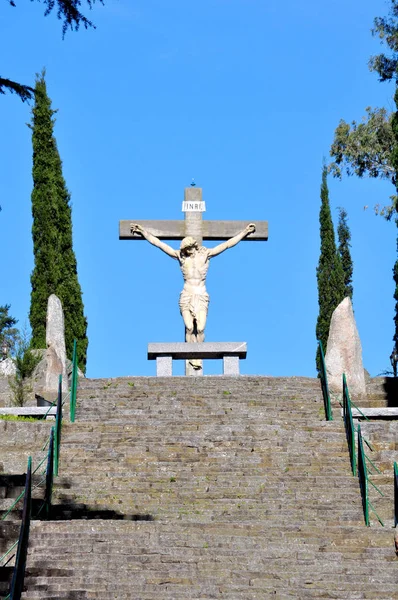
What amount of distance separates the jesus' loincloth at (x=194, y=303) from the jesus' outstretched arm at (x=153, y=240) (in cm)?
91

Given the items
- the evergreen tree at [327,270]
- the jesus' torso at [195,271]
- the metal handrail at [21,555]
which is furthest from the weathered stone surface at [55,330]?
the evergreen tree at [327,270]

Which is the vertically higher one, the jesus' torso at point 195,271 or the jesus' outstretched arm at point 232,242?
the jesus' outstretched arm at point 232,242

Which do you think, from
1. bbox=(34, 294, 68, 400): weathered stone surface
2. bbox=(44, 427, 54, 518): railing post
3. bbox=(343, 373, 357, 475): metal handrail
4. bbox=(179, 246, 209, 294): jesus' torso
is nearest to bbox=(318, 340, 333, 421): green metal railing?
bbox=(343, 373, 357, 475): metal handrail

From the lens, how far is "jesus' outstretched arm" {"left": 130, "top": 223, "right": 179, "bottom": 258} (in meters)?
23.2

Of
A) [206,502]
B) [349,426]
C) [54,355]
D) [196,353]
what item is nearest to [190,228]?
[196,353]

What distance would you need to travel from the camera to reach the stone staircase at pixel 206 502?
485 inches

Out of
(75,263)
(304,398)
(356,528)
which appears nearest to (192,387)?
(304,398)

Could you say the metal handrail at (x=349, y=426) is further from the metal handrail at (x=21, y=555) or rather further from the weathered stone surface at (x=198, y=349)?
the metal handrail at (x=21, y=555)

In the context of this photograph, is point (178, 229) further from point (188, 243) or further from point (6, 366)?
point (6, 366)

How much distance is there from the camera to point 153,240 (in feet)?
76.7

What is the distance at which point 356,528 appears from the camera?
13641mm

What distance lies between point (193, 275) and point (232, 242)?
1247 millimetres

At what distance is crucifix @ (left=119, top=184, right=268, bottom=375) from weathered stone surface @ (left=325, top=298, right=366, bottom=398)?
151 inches

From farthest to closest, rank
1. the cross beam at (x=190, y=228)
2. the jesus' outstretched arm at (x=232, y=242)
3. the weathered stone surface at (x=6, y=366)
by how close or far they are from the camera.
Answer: the weathered stone surface at (x=6, y=366), the cross beam at (x=190, y=228), the jesus' outstretched arm at (x=232, y=242)
